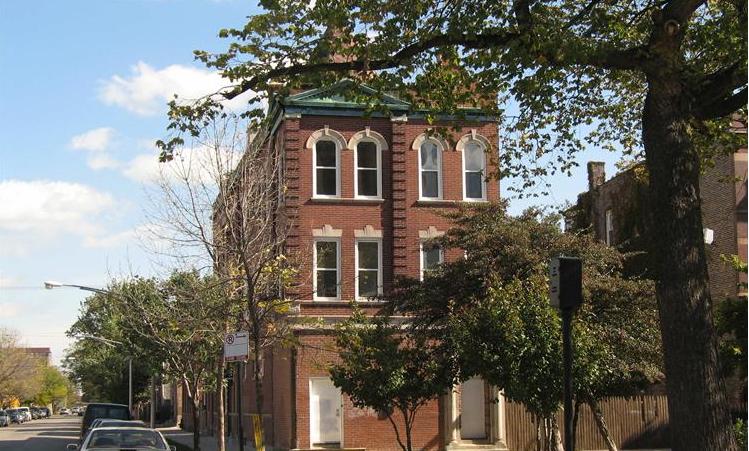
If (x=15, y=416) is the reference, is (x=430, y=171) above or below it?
above

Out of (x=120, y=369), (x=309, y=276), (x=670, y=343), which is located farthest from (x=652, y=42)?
(x=120, y=369)

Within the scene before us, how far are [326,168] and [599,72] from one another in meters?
15.9

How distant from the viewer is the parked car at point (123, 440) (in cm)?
1552

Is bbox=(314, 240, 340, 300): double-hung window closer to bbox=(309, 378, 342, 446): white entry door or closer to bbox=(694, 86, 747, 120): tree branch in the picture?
bbox=(309, 378, 342, 446): white entry door

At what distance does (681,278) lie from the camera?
10.8 meters

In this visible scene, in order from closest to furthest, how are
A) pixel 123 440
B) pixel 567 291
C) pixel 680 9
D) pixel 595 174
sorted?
pixel 567 291 < pixel 680 9 < pixel 123 440 < pixel 595 174

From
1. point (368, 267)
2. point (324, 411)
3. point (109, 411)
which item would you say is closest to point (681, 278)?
point (324, 411)

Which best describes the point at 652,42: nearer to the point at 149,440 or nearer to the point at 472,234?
the point at 149,440

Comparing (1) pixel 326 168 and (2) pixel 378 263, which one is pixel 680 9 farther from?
(2) pixel 378 263

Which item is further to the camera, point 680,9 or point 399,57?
point 399,57

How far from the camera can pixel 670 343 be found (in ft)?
35.5

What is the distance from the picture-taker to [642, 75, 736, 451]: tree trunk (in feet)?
34.5

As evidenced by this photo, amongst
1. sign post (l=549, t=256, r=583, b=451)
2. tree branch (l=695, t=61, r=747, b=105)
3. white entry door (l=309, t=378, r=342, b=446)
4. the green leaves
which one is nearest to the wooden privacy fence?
white entry door (l=309, t=378, r=342, b=446)

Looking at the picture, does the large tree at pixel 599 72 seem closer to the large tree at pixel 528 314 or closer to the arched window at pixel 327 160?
the large tree at pixel 528 314
